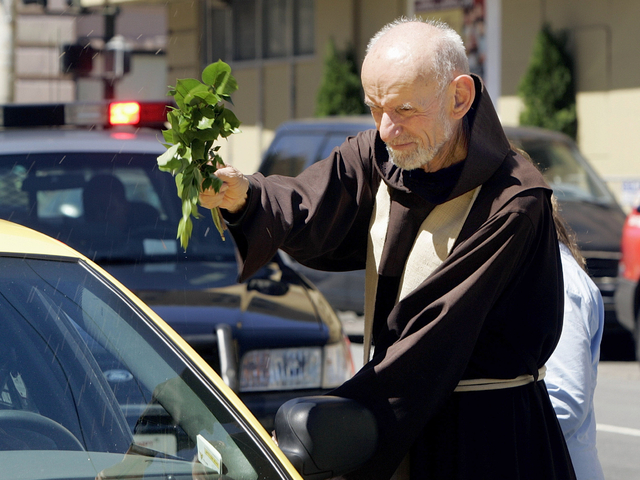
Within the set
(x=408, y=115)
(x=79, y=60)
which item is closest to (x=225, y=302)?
(x=408, y=115)

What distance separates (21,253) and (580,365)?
1440 mm

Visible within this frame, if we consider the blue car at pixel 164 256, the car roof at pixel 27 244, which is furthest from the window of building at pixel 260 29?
the car roof at pixel 27 244

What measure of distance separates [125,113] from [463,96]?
3.07 meters

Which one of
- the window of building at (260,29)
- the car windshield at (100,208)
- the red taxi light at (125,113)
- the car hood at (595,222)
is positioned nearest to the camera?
the car windshield at (100,208)

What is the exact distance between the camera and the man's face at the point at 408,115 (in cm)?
215

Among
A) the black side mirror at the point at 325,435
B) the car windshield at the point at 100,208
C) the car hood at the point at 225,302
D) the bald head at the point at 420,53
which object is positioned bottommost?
the car hood at the point at 225,302

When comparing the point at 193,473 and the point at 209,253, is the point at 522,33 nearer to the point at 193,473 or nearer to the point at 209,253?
the point at 209,253

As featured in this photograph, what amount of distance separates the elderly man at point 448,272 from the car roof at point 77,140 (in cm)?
241

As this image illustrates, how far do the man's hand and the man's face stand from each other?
35 cm

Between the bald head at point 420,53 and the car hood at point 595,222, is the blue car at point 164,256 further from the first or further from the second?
the car hood at point 595,222

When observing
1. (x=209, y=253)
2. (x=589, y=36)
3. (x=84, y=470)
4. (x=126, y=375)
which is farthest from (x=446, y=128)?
(x=589, y=36)

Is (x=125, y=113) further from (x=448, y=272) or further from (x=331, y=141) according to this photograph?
(x=331, y=141)

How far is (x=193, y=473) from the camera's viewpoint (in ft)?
6.51

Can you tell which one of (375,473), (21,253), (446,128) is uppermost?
(446,128)
